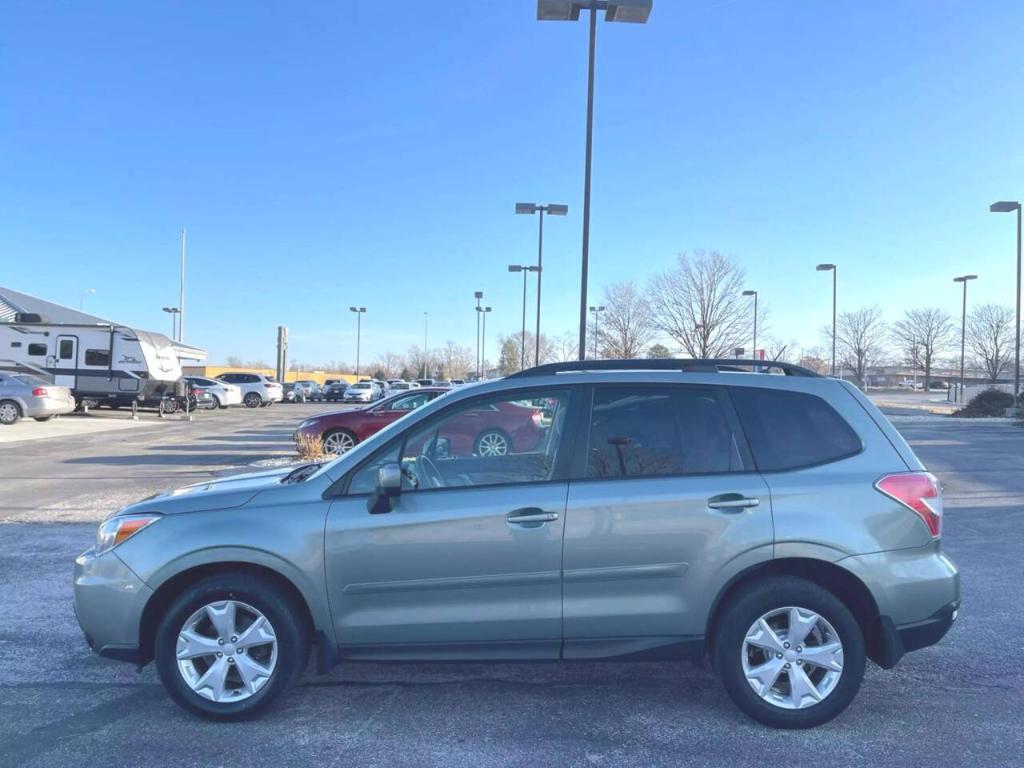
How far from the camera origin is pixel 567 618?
366 centimetres

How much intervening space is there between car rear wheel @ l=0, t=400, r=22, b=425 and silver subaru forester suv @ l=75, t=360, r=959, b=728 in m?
21.6

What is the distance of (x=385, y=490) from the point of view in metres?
3.63

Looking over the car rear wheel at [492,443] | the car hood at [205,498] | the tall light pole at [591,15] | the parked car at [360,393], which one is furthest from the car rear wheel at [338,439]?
the parked car at [360,393]

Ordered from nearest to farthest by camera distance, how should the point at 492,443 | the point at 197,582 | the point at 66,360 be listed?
the point at 197,582
the point at 492,443
the point at 66,360

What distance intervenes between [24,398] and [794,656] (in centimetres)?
2390

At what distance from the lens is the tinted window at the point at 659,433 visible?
3807 mm

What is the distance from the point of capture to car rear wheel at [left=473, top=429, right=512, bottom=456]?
167 inches

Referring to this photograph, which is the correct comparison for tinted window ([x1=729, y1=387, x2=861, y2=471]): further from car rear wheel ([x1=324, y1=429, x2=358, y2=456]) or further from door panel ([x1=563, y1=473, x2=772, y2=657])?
Answer: car rear wheel ([x1=324, y1=429, x2=358, y2=456])

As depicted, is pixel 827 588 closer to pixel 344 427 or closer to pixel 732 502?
pixel 732 502

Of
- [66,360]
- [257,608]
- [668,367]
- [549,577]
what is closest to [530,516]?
[549,577]

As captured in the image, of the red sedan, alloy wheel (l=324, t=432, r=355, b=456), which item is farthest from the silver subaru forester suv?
alloy wheel (l=324, t=432, r=355, b=456)

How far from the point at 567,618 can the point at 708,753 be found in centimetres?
90

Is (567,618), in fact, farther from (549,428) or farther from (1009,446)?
(1009,446)

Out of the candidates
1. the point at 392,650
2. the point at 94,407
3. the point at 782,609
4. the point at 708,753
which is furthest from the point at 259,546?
the point at 94,407
